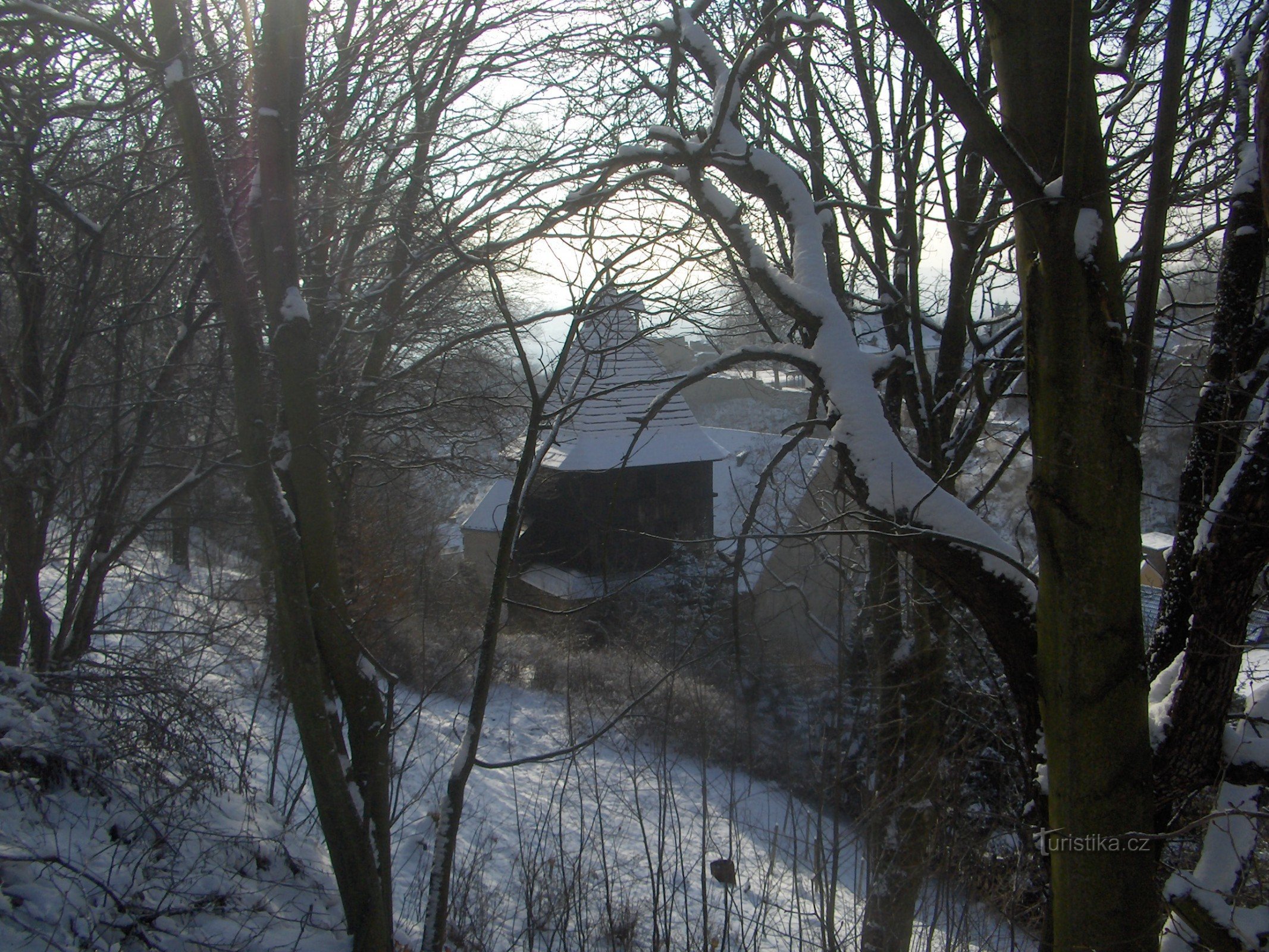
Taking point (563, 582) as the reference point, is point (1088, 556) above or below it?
above

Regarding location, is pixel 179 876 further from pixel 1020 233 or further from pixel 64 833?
pixel 1020 233

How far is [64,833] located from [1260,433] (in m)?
5.27

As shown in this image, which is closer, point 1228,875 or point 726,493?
point 1228,875

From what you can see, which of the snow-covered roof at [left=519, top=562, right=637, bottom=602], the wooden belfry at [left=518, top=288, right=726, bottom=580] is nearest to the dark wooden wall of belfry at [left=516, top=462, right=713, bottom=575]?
the wooden belfry at [left=518, top=288, right=726, bottom=580]

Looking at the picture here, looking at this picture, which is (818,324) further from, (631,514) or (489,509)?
(489,509)

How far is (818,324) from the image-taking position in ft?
10.1

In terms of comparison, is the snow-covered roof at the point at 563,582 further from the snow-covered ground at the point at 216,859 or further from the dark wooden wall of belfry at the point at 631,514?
the snow-covered ground at the point at 216,859

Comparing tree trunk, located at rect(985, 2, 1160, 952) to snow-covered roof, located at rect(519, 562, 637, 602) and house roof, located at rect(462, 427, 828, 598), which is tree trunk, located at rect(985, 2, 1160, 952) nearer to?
house roof, located at rect(462, 427, 828, 598)

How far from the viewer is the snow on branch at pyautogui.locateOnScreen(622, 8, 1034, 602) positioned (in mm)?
2668

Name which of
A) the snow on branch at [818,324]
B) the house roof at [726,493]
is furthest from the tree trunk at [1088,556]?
the house roof at [726,493]

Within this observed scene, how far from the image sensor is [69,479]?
5148mm

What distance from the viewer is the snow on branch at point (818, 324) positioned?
267 cm

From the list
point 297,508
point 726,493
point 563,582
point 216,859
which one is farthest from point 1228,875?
point 726,493

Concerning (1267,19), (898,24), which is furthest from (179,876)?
(1267,19)
